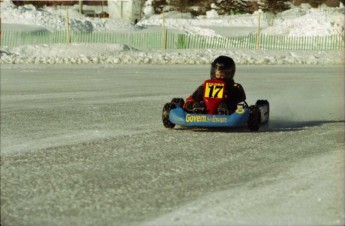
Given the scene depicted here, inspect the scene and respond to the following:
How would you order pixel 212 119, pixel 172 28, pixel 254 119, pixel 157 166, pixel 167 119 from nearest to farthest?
pixel 157 166 < pixel 212 119 < pixel 254 119 < pixel 167 119 < pixel 172 28

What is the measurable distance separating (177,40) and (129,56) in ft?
29.3

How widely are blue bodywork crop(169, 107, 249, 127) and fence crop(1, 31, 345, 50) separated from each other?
26.0 metres

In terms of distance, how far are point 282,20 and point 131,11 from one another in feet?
37.3

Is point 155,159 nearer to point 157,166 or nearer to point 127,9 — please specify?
point 157,166

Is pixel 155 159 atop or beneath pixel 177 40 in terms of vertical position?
atop

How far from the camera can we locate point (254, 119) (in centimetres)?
875

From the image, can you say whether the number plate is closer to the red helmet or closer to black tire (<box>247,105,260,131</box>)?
the red helmet

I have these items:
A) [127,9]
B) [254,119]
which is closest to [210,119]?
[254,119]

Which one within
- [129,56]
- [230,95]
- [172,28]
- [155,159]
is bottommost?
[129,56]

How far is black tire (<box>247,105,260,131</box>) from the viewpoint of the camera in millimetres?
8750

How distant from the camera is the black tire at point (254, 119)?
8750mm

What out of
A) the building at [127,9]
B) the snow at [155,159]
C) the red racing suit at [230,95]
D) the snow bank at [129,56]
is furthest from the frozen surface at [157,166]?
the building at [127,9]

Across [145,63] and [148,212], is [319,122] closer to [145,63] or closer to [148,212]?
[148,212]

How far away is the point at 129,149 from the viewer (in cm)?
732
